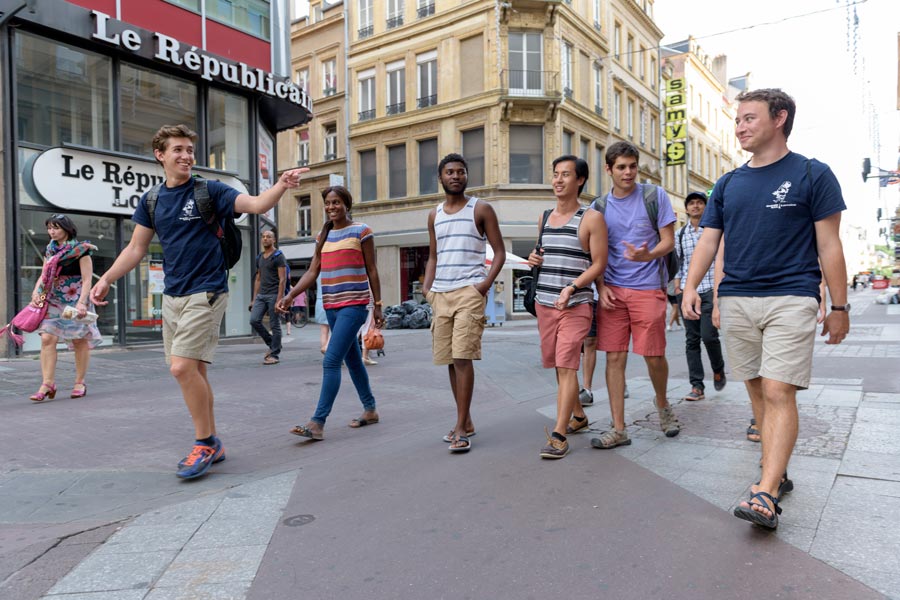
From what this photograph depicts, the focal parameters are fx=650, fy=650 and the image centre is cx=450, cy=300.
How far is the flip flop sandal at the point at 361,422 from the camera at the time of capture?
5070 mm

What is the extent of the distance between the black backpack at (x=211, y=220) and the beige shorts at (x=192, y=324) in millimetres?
306

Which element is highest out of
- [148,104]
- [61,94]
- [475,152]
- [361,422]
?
[475,152]

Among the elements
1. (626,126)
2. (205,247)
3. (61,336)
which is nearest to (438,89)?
(626,126)

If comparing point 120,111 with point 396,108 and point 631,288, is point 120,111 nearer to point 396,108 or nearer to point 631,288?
point 631,288

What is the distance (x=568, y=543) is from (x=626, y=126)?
106 feet

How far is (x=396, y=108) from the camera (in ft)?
90.8

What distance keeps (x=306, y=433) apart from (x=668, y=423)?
8.16ft

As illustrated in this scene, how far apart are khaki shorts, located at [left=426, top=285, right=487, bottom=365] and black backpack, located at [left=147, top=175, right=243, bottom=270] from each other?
128 cm

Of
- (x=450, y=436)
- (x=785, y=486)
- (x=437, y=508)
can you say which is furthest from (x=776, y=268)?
(x=450, y=436)

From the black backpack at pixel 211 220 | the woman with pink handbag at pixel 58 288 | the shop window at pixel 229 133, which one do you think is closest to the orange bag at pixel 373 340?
the black backpack at pixel 211 220

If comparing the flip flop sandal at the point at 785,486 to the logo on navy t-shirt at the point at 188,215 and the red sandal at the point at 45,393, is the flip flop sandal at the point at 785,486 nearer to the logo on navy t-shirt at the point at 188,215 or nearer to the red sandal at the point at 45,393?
the logo on navy t-shirt at the point at 188,215

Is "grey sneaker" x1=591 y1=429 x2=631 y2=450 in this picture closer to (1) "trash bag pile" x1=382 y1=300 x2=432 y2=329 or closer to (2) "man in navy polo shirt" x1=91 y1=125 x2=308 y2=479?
(2) "man in navy polo shirt" x1=91 y1=125 x2=308 y2=479

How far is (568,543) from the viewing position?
103 inches

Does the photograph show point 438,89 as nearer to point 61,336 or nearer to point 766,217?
point 61,336
